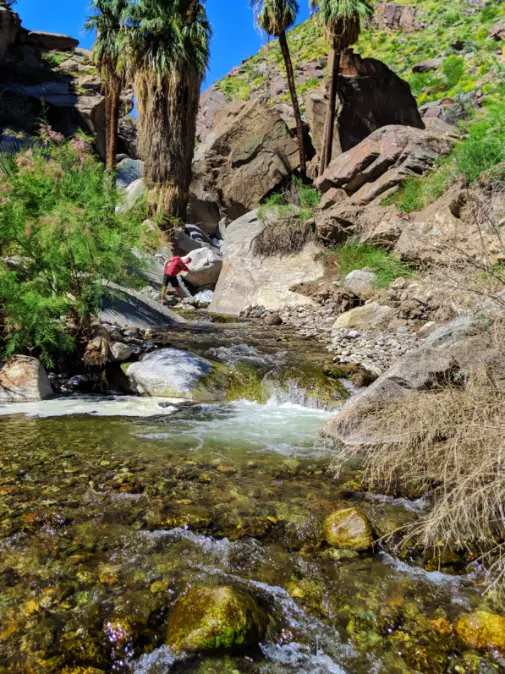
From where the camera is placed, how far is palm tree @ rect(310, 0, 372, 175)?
16234mm

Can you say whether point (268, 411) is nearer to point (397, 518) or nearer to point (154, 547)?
point (397, 518)

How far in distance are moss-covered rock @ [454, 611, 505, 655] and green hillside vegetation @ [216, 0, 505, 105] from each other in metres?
32.0

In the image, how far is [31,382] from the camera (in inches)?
A: 242

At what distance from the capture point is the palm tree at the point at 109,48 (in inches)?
636

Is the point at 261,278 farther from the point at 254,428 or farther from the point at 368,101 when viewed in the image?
the point at 368,101

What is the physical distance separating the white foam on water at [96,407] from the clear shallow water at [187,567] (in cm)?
114

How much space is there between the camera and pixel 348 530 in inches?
117

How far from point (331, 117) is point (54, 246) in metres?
13.7

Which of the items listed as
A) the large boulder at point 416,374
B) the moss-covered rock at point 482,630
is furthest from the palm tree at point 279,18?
the moss-covered rock at point 482,630

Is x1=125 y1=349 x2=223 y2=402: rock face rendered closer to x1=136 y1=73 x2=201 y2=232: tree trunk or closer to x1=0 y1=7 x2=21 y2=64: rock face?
x1=136 y1=73 x2=201 y2=232: tree trunk

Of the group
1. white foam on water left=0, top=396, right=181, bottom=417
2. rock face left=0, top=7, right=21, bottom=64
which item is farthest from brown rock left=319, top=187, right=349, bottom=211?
rock face left=0, top=7, right=21, bottom=64

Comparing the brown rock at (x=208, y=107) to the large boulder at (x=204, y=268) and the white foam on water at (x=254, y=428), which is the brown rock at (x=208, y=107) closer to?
the large boulder at (x=204, y=268)

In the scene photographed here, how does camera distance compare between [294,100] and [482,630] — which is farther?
[294,100]

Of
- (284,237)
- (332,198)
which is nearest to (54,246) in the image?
(284,237)
